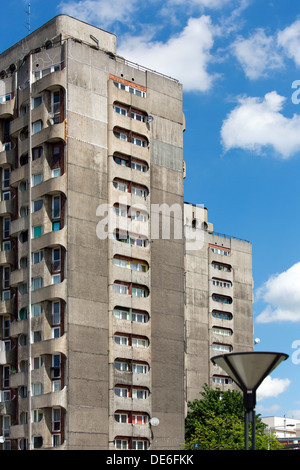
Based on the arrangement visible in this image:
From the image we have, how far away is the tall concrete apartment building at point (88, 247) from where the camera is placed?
7812cm

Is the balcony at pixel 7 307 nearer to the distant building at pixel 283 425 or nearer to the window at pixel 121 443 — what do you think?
the window at pixel 121 443

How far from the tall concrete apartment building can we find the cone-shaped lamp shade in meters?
50.0

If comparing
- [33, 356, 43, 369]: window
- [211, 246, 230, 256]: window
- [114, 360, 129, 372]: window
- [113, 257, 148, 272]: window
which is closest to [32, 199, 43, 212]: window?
[113, 257, 148, 272]: window

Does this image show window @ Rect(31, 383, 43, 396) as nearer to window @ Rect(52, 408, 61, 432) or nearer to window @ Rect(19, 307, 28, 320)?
window @ Rect(52, 408, 61, 432)

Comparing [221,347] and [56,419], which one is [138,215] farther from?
[221,347]

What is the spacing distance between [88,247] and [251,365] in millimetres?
53773

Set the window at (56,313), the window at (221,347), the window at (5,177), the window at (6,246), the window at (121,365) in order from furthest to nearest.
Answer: the window at (221,347)
the window at (5,177)
the window at (6,246)
the window at (121,365)
the window at (56,313)

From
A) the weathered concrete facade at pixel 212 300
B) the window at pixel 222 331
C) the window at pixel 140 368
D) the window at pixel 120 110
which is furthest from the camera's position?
the window at pixel 222 331

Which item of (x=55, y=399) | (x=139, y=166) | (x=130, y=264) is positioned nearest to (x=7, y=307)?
(x=55, y=399)

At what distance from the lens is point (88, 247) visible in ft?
264

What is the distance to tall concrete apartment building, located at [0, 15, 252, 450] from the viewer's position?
7812cm

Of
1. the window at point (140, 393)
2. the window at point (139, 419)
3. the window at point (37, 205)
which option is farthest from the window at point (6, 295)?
the window at point (139, 419)

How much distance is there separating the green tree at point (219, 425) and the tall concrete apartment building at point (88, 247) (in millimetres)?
4127
